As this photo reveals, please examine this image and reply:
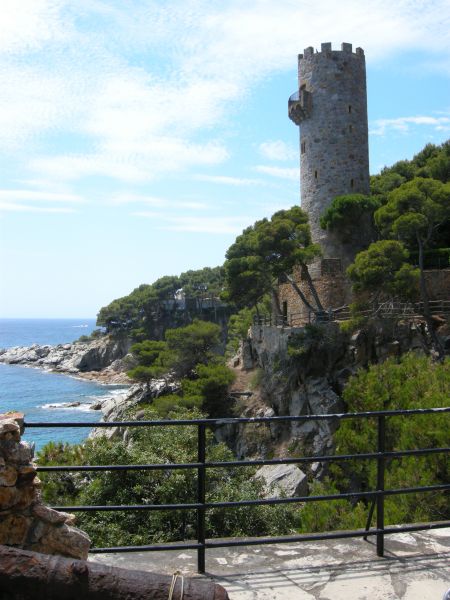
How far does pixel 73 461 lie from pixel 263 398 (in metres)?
14.8

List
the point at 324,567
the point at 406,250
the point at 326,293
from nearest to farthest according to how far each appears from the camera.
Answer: the point at 324,567
the point at 406,250
the point at 326,293

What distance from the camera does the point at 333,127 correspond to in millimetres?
32188

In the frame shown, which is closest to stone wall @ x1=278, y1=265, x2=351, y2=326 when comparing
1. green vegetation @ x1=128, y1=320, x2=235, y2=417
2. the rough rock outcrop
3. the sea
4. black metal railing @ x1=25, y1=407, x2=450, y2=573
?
green vegetation @ x1=128, y1=320, x2=235, y2=417

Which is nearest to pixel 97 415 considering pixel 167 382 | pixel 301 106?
pixel 167 382

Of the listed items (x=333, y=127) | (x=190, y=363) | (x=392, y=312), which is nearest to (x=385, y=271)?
(x=392, y=312)

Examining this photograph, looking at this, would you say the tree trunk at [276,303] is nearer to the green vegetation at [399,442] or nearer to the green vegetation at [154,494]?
the green vegetation at [399,442]

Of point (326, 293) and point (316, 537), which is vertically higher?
point (326, 293)

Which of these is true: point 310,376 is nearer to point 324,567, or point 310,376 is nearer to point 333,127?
point 333,127

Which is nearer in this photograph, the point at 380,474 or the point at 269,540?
the point at 269,540

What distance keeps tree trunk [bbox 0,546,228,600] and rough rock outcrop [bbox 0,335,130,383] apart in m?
65.6

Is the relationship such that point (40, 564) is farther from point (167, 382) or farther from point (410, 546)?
point (167, 382)

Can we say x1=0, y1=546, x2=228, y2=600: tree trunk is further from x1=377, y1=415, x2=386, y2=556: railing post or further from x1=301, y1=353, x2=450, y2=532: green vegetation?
x1=301, y1=353, x2=450, y2=532: green vegetation

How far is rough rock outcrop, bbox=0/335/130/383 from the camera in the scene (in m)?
72.4

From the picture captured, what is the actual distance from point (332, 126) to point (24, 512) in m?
31.7
